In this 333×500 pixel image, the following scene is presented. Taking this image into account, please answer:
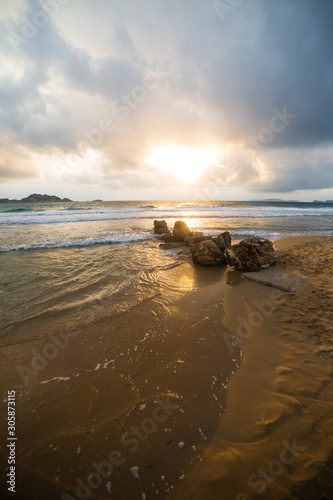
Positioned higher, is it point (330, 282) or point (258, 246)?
point (258, 246)

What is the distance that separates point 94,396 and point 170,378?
3.54 feet

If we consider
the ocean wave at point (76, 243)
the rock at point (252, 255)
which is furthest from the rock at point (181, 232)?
the rock at point (252, 255)

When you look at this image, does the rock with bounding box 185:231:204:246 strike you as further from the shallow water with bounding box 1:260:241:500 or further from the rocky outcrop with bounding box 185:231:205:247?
the shallow water with bounding box 1:260:241:500

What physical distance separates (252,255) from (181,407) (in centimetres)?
597

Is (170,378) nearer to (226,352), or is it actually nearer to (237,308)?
(226,352)

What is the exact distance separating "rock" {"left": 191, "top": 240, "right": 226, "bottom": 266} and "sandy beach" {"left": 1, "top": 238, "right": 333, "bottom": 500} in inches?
149

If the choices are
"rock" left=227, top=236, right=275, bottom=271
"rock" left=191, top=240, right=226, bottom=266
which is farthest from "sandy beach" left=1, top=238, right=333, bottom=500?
"rock" left=191, top=240, right=226, bottom=266

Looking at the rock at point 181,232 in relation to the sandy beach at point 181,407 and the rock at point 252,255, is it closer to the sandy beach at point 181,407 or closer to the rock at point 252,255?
the rock at point 252,255

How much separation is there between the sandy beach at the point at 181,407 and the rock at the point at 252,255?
9.44 feet

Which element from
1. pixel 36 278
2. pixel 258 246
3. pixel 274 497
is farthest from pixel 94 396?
pixel 258 246

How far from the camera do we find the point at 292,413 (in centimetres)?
220

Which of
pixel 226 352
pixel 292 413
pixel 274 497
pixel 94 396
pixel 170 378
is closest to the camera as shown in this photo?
pixel 274 497

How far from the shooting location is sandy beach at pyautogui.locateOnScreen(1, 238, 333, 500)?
5.68ft

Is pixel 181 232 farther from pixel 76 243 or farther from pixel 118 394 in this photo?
pixel 118 394
